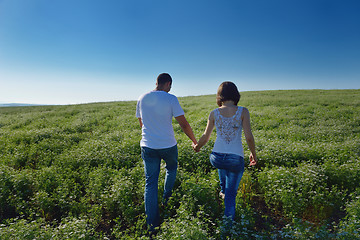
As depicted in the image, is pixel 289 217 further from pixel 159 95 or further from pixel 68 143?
pixel 68 143

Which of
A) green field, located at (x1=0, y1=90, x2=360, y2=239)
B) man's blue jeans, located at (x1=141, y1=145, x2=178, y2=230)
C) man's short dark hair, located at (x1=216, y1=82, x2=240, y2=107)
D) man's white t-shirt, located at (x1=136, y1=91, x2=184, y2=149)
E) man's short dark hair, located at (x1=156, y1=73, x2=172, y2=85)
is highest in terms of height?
man's short dark hair, located at (x1=156, y1=73, x2=172, y2=85)

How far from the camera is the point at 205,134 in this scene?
15.3 ft

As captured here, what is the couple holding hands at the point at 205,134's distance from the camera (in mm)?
4406

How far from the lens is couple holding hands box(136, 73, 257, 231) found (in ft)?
14.5

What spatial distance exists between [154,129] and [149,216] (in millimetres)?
2110

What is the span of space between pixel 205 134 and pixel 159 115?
1.14 m

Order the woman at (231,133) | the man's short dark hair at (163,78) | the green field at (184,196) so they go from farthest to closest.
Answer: the man's short dark hair at (163,78) → the green field at (184,196) → the woman at (231,133)

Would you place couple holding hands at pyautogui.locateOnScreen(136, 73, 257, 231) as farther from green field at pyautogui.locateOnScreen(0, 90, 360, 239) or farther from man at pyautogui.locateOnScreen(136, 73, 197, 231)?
green field at pyautogui.locateOnScreen(0, 90, 360, 239)

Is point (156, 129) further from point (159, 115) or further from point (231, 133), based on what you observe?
point (231, 133)

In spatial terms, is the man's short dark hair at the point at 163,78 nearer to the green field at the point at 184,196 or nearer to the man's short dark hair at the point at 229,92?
the man's short dark hair at the point at 229,92

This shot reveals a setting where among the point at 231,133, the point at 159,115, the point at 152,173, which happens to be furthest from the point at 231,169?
the point at 159,115

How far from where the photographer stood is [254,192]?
651 cm

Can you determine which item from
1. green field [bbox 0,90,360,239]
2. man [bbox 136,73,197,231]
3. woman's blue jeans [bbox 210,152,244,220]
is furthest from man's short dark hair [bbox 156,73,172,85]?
green field [bbox 0,90,360,239]

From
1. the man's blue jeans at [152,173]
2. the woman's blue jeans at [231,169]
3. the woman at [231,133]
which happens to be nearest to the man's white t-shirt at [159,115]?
the man's blue jeans at [152,173]
